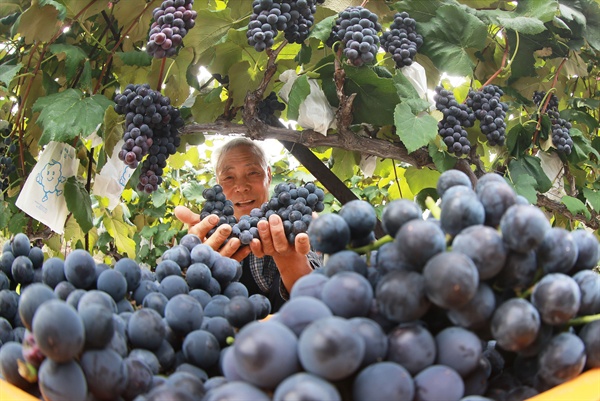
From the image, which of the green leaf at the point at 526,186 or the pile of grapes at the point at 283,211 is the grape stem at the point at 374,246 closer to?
the pile of grapes at the point at 283,211

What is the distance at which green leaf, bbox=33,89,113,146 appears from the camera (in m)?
1.38

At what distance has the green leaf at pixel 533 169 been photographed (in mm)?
1729

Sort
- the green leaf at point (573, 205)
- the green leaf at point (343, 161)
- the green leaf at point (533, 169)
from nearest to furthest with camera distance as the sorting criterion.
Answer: the green leaf at point (533, 169) → the green leaf at point (573, 205) → the green leaf at point (343, 161)

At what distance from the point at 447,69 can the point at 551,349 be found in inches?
48.2

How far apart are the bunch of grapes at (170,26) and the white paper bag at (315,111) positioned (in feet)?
1.18

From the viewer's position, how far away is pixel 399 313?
1.55ft

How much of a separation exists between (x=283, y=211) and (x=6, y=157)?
104cm

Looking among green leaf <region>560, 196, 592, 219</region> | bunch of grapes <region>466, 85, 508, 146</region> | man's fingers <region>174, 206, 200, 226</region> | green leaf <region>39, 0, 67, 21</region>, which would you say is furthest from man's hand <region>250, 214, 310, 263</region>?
green leaf <region>560, 196, 592, 219</region>

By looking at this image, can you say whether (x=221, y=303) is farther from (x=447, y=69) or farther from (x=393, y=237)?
(x=447, y=69)

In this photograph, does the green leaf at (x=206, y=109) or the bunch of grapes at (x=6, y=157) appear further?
the bunch of grapes at (x=6, y=157)

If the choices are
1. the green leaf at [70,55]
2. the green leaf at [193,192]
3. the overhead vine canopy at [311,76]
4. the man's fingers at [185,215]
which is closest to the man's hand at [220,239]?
the man's fingers at [185,215]

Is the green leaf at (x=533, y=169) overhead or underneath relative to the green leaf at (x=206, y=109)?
underneath

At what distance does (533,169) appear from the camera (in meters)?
1.74

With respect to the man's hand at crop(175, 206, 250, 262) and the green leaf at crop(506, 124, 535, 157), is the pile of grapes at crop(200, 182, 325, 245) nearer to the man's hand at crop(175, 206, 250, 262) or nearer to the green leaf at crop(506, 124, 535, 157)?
the man's hand at crop(175, 206, 250, 262)
